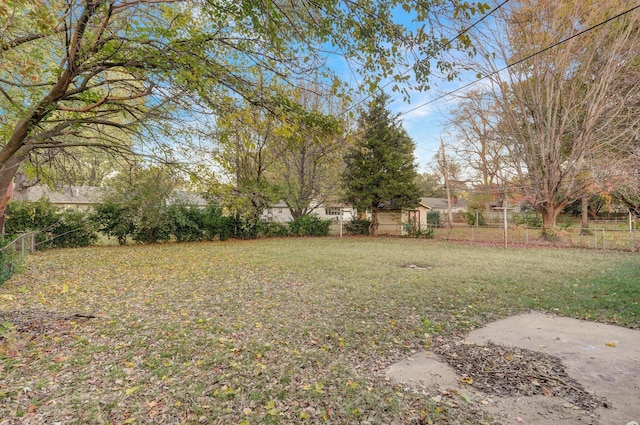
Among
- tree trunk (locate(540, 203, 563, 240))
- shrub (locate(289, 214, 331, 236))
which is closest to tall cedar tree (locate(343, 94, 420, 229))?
shrub (locate(289, 214, 331, 236))

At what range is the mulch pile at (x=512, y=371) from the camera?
2.39 meters

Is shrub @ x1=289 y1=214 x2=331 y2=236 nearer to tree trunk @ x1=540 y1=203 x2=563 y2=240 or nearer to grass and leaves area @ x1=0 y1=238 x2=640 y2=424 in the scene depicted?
grass and leaves area @ x1=0 y1=238 x2=640 y2=424

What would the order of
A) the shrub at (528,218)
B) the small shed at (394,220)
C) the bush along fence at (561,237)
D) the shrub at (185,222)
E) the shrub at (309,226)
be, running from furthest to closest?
the shrub at (528,218) < the small shed at (394,220) < the shrub at (309,226) < the shrub at (185,222) < the bush along fence at (561,237)

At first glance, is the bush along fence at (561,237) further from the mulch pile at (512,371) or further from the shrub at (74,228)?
the shrub at (74,228)

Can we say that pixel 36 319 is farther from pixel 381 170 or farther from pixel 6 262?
pixel 381 170

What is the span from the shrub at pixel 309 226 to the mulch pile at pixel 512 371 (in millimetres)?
14898

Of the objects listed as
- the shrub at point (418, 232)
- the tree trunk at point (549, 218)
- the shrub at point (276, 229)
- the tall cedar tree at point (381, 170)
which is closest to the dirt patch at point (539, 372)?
the tree trunk at point (549, 218)

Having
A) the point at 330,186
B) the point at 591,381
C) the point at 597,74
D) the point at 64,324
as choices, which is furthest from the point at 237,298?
the point at 597,74

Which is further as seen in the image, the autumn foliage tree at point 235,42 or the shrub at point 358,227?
the shrub at point 358,227

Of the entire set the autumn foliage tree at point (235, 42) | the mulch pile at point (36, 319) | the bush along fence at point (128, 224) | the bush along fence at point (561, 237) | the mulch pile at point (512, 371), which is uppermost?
the autumn foliage tree at point (235, 42)

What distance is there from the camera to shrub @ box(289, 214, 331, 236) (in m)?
18.1

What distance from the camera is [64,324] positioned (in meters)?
3.84

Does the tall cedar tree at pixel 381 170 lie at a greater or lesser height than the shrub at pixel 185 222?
greater

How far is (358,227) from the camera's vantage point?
19438mm
